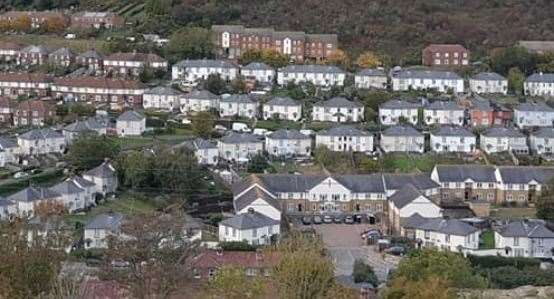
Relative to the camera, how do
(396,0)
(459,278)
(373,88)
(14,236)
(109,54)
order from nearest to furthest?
(14,236) < (459,278) < (373,88) < (109,54) < (396,0)

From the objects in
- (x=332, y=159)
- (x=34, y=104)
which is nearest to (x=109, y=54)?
(x=34, y=104)

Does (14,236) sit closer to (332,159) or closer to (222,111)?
(332,159)

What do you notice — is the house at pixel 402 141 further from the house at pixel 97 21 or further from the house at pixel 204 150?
the house at pixel 97 21

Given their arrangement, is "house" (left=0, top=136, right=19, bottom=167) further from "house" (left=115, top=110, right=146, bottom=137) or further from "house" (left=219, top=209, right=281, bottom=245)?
"house" (left=219, top=209, right=281, bottom=245)

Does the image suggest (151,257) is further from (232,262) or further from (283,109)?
(283,109)

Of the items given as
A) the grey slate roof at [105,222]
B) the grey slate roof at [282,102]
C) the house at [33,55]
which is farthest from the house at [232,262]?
the house at [33,55]

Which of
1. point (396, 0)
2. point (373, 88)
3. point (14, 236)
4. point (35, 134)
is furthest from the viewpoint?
point (396, 0)
